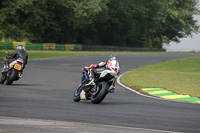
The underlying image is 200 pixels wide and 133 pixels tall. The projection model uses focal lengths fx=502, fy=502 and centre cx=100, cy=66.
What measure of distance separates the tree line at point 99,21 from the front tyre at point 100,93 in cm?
4560

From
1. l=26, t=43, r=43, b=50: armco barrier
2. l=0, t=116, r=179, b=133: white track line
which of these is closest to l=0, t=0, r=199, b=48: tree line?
l=26, t=43, r=43, b=50: armco barrier

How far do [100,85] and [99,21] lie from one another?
221 ft

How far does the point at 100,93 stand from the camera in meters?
14.2

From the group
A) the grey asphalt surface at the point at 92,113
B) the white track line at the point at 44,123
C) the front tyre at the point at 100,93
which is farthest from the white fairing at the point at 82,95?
the white track line at the point at 44,123

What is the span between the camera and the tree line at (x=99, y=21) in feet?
220

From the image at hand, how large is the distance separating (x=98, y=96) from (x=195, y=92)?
708 centimetres

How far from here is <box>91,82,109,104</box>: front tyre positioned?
14030 mm

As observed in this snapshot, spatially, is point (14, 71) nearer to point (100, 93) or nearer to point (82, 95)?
point (82, 95)

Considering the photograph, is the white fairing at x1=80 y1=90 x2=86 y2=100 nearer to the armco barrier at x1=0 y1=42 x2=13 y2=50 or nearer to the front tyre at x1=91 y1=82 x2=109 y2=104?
the front tyre at x1=91 y1=82 x2=109 y2=104

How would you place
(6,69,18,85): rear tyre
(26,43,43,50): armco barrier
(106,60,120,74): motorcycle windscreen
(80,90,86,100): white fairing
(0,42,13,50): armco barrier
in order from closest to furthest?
(106,60,120,74): motorcycle windscreen < (80,90,86,100): white fairing < (6,69,18,85): rear tyre < (0,42,13,50): armco barrier < (26,43,43,50): armco barrier

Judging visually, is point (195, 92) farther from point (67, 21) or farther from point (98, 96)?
point (67, 21)

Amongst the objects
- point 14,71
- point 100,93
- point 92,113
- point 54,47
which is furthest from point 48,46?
point 92,113

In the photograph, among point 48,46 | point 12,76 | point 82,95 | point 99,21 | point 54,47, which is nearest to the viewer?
point 82,95

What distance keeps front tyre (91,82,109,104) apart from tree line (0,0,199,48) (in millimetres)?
45596
